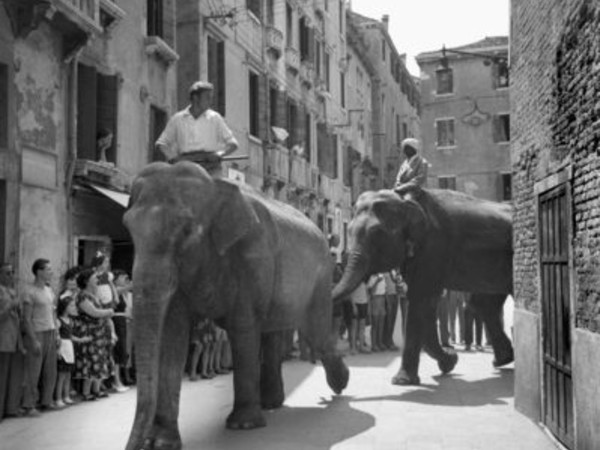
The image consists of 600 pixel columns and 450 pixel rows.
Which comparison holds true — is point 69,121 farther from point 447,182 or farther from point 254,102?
point 447,182

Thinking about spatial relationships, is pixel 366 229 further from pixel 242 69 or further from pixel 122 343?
pixel 242 69

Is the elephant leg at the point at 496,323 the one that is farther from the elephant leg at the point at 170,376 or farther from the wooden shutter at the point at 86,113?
the elephant leg at the point at 170,376

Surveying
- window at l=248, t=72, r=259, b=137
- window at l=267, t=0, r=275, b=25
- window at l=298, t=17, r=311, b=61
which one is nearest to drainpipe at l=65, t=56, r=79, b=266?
window at l=248, t=72, r=259, b=137

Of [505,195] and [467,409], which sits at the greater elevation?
[505,195]

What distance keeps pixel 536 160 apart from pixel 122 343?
5869 mm

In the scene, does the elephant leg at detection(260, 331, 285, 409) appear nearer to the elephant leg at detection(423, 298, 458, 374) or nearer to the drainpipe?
the elephant leg at detection(423, 298, 458, 374)

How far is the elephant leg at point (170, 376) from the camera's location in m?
7.09

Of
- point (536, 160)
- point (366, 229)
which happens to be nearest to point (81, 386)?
point (366, 229)

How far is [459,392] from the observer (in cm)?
1069

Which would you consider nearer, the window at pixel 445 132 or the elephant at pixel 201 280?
the elephant at pixel 201 280

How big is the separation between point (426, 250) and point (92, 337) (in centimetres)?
443

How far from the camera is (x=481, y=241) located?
1207 cm

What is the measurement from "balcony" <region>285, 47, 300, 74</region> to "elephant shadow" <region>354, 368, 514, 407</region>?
54.6 ft

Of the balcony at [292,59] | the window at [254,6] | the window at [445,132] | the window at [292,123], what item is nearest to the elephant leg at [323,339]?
the window at [254,6]
